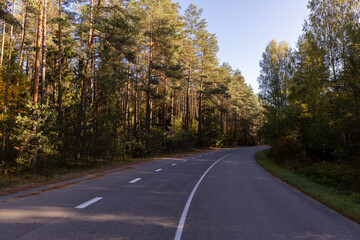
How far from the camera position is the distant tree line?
13.6 meters

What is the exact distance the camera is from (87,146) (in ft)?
57.6

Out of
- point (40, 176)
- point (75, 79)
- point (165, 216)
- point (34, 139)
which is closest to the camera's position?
point (165, 216)

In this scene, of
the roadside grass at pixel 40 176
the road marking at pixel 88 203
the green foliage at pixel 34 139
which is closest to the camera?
the road marking at pixel 88 203

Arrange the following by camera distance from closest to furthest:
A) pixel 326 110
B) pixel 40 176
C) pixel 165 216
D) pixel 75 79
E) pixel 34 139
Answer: pixel 165 216
pixel 40 176
pixel 34 139
pixel 326 110
pixel 75 79

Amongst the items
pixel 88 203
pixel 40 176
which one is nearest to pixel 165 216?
pixel 88 203

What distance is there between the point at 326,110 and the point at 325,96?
1.12 metres

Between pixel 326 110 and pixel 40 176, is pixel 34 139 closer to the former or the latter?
pixel 40 176

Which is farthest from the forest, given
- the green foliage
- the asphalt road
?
the asphalt road

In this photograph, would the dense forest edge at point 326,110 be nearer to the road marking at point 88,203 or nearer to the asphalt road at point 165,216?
the asphalt road at point 165,216

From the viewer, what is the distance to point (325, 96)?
52.0 ft

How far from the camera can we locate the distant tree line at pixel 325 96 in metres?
13.6

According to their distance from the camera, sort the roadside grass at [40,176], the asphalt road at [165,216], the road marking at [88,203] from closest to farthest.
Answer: the asphalt road at [165,216] < the road marking at [88,203] < the roadside grass at [40,176]

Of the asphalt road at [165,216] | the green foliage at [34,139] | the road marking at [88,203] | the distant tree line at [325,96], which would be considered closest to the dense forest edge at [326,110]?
the distant tree line at [325,96]

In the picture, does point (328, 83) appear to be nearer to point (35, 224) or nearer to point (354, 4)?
point (354, 4)
